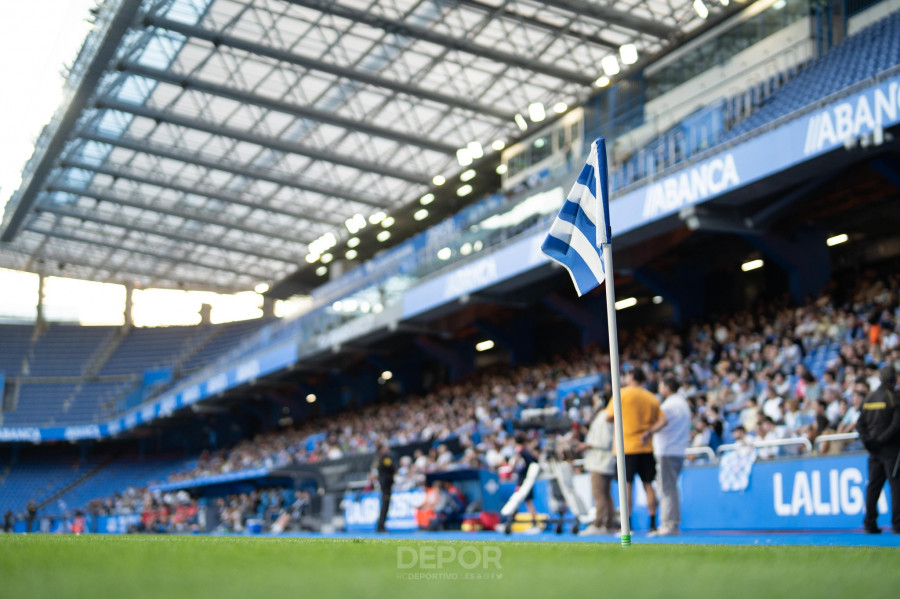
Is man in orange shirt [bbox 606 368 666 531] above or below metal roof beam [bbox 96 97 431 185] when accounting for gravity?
below

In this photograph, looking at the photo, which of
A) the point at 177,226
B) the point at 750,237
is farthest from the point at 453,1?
the point at 177,226

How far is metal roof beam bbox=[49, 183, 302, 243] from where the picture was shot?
3672 centimetres

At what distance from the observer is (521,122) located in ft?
97.5

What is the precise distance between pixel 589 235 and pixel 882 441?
3.65 metres

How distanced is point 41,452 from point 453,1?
1577 inches

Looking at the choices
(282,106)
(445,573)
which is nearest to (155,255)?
(282,106)

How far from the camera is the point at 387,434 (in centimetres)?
2884

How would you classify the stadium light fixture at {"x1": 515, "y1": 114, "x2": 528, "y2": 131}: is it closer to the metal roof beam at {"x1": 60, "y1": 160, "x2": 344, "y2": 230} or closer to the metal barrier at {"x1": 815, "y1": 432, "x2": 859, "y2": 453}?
the metal roof beam at {"x1": 60, "y1": 160, "x2": 344, "y2": 230}

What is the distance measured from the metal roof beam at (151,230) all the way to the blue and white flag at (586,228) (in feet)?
116

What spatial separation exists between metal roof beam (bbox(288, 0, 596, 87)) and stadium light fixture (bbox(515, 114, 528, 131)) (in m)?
2.51

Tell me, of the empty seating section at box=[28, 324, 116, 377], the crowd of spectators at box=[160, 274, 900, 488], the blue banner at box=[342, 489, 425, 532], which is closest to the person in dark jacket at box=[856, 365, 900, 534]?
the crowd of spectators at box=[160, 274, 900, 488]

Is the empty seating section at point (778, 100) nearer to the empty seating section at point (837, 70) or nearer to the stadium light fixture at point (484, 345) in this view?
the empty seating section at point (837, 70)

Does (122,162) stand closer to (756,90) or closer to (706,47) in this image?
(706,47)

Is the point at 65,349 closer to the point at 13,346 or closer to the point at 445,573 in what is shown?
the point at 13,346
